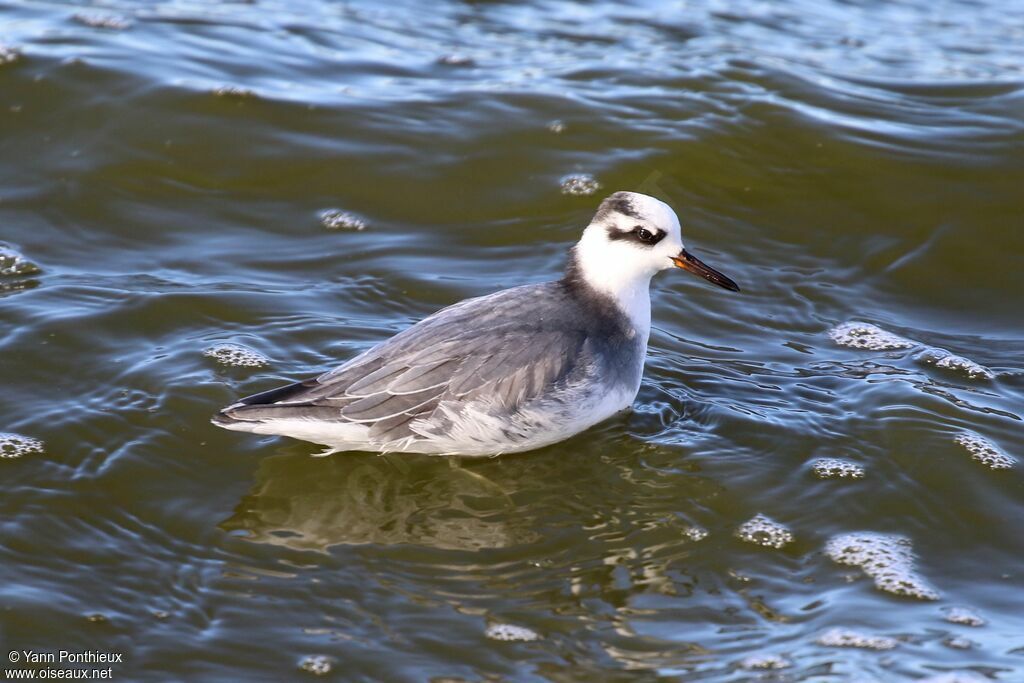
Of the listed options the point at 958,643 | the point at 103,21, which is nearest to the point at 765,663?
the point at 958,643

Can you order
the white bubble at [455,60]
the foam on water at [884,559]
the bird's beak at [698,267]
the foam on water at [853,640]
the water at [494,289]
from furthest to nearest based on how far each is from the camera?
the white bubble at [455,60], the bird's beak at [698,267], the foam on water at [884,559], the water at [494,289], the foam on water at [853,640]

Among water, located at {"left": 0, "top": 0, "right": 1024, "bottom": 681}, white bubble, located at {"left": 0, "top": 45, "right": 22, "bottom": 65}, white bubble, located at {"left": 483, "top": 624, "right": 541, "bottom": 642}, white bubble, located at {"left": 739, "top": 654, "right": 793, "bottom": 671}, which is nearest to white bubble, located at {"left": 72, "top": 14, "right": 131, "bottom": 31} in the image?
water, located at {"left": 0, "top": 0, "right": 1024, "bottom": 681}

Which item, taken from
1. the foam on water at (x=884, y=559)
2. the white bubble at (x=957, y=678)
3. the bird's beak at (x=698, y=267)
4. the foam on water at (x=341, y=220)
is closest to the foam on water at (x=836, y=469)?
the foam on water at (x=884, y=559)

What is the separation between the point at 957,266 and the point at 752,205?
4.87ft

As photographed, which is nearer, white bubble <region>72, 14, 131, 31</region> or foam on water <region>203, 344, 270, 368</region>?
foam on water <region>203, 344, 270, 368</region>

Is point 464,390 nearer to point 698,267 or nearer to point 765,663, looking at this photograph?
point 698,267

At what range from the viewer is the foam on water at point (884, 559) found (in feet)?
17.1

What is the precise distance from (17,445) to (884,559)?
4149 millimetres

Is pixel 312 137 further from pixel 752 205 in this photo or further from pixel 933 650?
pixel 933 650

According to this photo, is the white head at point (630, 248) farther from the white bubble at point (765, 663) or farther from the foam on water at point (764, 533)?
the white bubble at point (765, 663)

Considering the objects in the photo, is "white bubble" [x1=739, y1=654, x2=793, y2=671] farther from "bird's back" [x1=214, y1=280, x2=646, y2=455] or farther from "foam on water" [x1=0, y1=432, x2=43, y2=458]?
"foam on water" [x1=0, y1=432, x2=43, y2=458]

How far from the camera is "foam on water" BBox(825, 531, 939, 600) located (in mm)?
5203

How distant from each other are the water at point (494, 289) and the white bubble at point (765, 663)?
0.02 metres

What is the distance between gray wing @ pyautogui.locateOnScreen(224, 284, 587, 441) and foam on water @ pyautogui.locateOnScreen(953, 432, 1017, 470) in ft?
6.74
